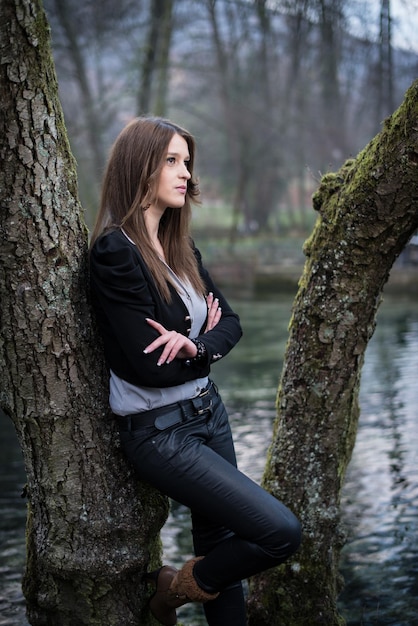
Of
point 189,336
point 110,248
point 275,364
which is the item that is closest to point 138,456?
point 189,336

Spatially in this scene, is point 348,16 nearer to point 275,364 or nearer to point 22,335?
point 275,364

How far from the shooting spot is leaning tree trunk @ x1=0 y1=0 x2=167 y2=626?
2498 mm

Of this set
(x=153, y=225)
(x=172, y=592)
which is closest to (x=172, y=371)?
(x=153, y=225)

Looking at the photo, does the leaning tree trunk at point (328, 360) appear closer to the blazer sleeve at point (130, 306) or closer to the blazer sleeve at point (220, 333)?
the blazer sleeve at point (220, 333)

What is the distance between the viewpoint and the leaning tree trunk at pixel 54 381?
2498 mm

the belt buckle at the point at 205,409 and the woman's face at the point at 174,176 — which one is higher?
the woman's face at the point at 174,176

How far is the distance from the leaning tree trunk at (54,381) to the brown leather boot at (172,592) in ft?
0.32

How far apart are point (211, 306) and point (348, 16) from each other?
228 inches

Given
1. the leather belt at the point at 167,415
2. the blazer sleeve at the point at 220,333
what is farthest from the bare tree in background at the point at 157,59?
the leather belt at the point at 167,415

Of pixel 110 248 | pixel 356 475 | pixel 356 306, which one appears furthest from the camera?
pixel 356 475

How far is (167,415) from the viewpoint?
8.60ft

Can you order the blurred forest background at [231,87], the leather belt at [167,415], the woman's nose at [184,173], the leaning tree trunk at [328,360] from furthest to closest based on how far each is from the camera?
the blurred forest background at [231,87], the leaning tree trunk at [328,360], the woman's nose at [184,173], the leather belt at [167,415]

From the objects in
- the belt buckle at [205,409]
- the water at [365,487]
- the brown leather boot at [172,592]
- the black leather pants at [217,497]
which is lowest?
the water at [365,487]

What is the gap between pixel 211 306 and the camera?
2.95 m
